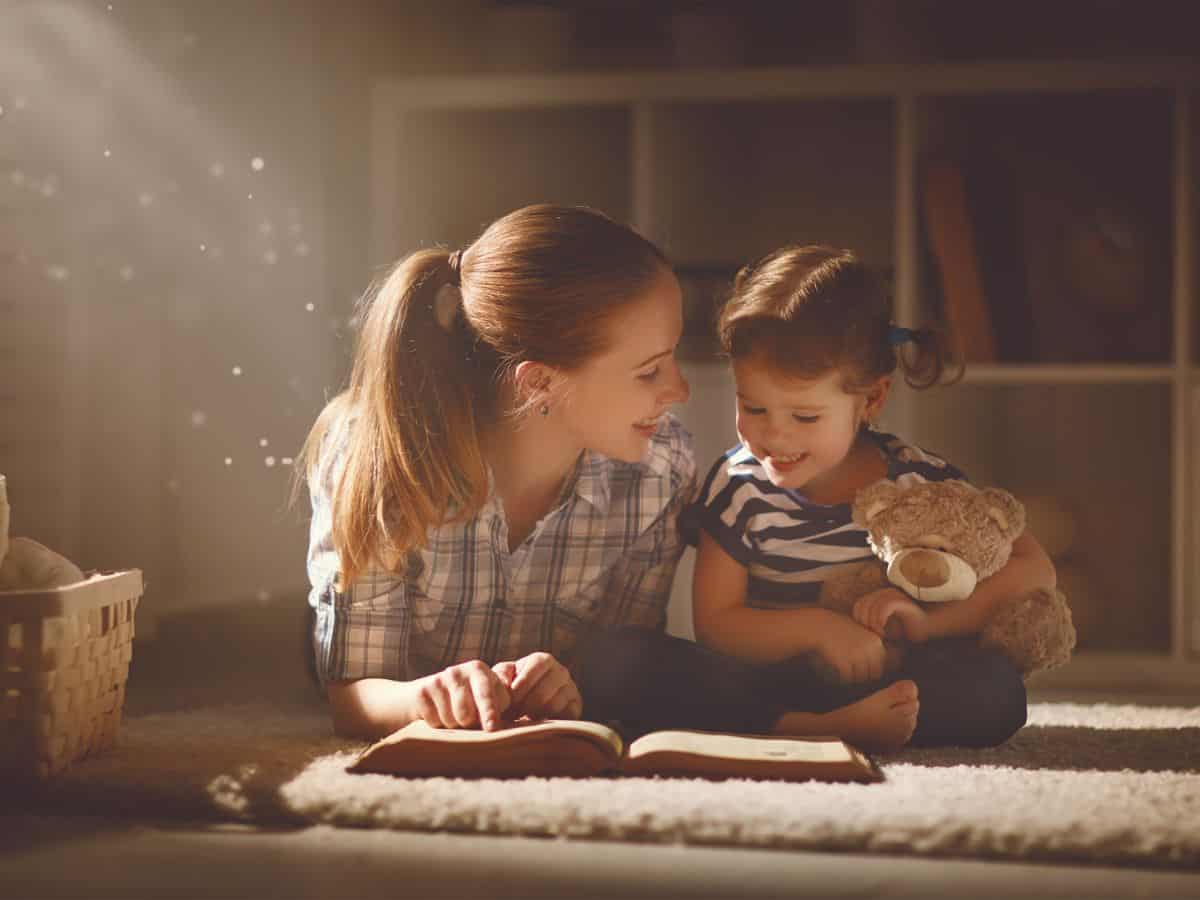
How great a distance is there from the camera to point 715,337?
1771 millimetres

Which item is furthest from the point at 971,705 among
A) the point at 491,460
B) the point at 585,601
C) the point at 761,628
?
the point at 491,460

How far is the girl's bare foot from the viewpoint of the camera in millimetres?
1057

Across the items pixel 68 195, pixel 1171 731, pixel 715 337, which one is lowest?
pixel 1171 731

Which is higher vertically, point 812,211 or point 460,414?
point 812,211

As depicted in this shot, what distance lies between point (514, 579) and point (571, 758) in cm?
31

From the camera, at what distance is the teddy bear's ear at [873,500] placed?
114 centimetres

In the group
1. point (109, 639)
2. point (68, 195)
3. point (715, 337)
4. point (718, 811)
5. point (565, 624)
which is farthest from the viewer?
point (715, 337)

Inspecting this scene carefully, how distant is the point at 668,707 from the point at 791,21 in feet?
3.78

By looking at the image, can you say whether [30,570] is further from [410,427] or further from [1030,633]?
[1030,633]

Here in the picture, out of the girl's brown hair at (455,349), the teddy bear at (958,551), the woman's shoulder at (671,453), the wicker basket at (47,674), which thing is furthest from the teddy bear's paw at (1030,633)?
the wicker basket at (47,674)

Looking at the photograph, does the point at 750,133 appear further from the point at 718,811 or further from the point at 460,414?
the point at 718,811

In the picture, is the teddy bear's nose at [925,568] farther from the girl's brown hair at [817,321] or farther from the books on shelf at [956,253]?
the books on shelf at [956,253]

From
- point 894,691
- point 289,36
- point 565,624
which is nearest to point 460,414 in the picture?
point 565,624

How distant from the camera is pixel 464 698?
1.01m
